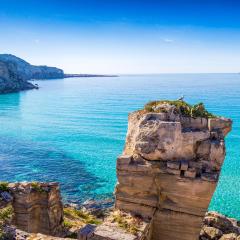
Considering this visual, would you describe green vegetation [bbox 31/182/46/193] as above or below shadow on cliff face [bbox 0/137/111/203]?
above

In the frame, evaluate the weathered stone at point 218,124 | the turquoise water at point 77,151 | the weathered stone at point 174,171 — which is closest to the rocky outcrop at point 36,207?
the weathered stone at point 174,171

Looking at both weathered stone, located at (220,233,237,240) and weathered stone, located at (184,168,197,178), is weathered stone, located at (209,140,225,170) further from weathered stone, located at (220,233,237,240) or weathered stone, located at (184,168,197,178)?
weathered stone, located at (220,233,237,240)

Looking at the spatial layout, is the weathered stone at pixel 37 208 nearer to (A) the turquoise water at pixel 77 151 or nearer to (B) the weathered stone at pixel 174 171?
(B) the weathered stone at pixel 174 171

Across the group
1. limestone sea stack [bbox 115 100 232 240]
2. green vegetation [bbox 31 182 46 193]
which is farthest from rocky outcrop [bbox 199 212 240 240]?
green vegetation [bbox 31 182 46 193]

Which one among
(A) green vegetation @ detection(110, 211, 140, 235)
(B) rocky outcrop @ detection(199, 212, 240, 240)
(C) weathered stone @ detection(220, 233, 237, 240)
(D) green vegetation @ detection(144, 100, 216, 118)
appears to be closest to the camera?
(A) green vegetation @ detection(110, 211, 140, 235)

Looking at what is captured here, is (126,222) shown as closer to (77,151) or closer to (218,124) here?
(218,124)

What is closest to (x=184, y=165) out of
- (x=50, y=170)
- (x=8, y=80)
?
(x=50, y=170)

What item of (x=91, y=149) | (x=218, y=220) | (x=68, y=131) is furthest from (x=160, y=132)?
(x=68, y=131)

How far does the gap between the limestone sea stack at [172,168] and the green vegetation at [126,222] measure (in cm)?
47

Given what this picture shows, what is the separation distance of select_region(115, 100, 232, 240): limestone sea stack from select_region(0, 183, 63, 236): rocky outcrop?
6036 mm

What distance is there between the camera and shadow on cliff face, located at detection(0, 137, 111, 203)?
37562mm

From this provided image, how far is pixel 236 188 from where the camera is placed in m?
38.4

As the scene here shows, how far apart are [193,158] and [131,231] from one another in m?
4.11

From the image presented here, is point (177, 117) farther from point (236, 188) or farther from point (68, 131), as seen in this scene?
point (68, 131)
